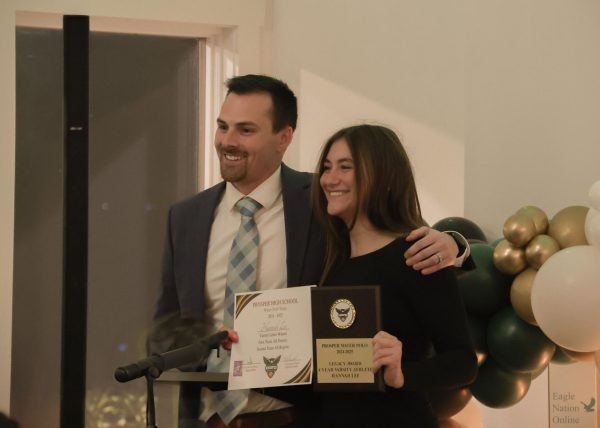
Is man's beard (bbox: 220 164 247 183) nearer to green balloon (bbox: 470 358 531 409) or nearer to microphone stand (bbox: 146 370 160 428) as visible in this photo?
microphone stand (bbox: 146 370 160 428)

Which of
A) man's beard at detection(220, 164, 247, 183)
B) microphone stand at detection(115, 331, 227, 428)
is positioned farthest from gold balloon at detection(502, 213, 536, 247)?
microphone stand at detection(115, 331, 227, 428)

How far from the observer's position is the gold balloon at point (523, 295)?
10.5 feet

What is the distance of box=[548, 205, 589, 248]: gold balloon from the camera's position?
310cm

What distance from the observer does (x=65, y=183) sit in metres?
5.93

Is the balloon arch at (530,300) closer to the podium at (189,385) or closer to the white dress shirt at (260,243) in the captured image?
the white dress shirt at (260,243)

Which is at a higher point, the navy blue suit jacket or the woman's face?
the woman's face

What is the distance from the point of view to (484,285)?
3.33m

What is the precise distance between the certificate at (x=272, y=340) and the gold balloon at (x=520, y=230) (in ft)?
3.13

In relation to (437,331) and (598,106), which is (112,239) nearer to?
(598,106)

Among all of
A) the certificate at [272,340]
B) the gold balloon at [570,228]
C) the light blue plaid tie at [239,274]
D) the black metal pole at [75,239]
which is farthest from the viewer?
the black metal pole at [75,239]

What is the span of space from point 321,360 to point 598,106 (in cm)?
180

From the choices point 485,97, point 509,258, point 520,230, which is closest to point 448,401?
point 509,258

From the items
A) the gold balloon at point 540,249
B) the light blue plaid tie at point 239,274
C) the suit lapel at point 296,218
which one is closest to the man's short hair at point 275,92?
the suit lapel at point 296,218

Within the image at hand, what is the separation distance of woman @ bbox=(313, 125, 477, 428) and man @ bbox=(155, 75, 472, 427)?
196mm
